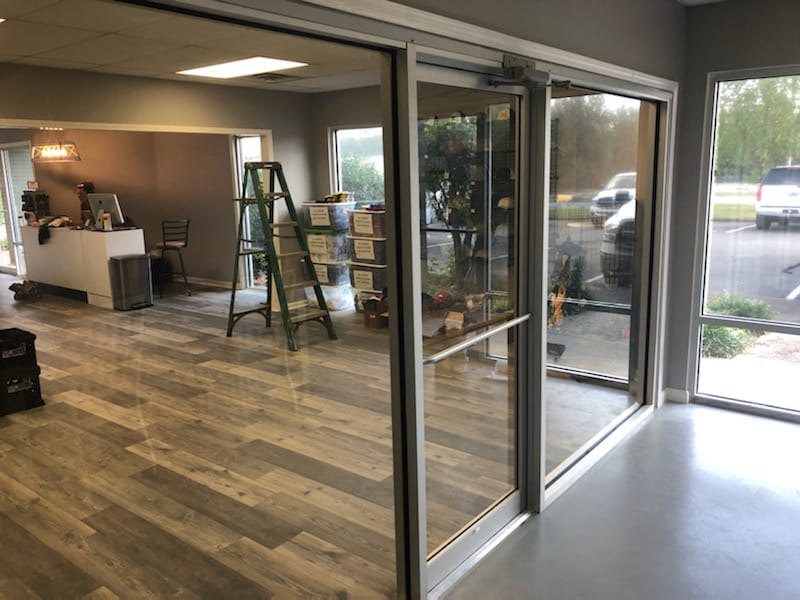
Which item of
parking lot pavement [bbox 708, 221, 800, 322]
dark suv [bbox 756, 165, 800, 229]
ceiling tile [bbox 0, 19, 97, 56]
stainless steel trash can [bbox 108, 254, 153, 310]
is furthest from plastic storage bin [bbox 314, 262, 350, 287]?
dark suv [bbox 756, 165, 800, 229]

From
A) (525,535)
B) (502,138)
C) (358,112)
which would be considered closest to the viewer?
(502,138)

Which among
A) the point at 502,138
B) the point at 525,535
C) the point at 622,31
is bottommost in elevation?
the point at 525,535

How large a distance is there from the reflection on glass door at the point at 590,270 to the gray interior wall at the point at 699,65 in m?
0.36

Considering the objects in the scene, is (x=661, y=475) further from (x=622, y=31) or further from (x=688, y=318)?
(x=622, y=31)

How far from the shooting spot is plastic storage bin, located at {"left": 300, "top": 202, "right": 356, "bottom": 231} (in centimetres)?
725

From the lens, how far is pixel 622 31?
3.27 m

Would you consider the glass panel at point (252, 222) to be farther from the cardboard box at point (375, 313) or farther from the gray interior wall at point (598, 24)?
the gray interior wall at point (598, 24)

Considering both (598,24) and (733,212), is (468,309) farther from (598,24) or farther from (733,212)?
(733,212)

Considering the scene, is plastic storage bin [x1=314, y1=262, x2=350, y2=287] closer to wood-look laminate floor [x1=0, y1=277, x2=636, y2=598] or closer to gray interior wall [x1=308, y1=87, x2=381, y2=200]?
gray interior wall [x1=308, y1=87, x2=381, y2=200]

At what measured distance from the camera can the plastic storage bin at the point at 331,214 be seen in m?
7.25

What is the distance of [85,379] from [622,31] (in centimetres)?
463

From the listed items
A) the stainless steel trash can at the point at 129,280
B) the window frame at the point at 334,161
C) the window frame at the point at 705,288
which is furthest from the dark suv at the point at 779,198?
the stainless steel trash can at the point at 129,280

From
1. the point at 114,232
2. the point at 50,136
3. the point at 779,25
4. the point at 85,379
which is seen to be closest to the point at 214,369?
the point at 85,379

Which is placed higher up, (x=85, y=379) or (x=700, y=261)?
(x=700, y=261)
